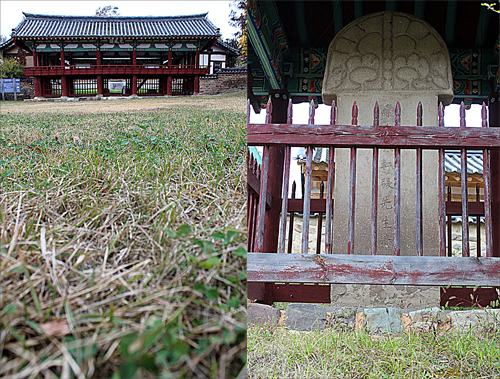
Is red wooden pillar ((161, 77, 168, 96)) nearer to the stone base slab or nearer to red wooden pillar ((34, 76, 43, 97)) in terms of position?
red wooden pillar ((34, 76, 43, 97))

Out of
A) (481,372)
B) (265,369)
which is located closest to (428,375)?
(481,372)

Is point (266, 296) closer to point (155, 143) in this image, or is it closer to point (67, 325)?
point (155, 143)

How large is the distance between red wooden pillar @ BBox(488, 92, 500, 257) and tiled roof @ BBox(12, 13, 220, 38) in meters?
1.56

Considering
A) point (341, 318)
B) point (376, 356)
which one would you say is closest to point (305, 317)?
point (341, 318)

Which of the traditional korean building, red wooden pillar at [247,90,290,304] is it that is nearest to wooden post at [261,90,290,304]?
red wooden pillar at [247,90,290,304]

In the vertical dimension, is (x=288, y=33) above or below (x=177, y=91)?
above

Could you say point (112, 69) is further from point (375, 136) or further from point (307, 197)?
point (375, 136)

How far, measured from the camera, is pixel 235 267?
67cm

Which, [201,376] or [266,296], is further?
[266,296]

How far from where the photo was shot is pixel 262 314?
177 centimetres

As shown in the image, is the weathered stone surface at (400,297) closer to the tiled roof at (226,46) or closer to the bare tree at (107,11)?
the tiled roof at (226,46)

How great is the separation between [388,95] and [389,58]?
0.22 m

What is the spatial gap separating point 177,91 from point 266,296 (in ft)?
4.50

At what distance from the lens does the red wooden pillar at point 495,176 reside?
199cm
